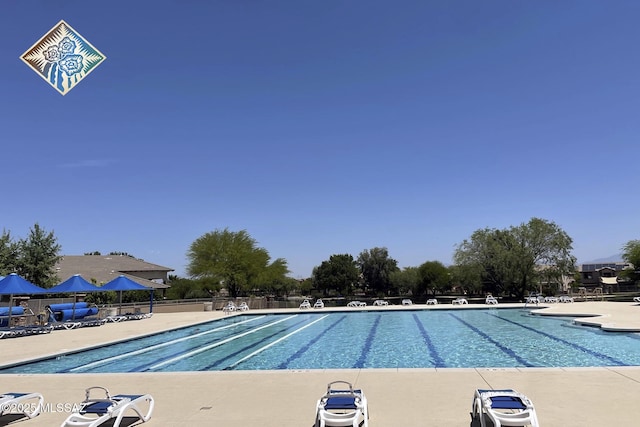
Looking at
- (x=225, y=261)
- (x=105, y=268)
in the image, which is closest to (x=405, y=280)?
Result: (x=225, y=261)

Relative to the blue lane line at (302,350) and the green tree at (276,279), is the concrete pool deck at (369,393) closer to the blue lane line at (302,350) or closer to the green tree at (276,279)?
the blue lane line at (302,350)

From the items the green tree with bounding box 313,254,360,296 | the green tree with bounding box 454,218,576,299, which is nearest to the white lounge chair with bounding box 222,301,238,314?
the green tree with bounding box 454,218,576,299

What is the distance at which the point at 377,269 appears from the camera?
266ft

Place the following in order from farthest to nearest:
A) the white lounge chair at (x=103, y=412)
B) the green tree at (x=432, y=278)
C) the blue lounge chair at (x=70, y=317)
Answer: the green tree at (x=432, y=278) < the blue lounge chair at (x=70, y=317) < the white lounge chair at (x=103, y=412)

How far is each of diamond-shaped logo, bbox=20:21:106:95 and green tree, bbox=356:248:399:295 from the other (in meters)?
73.0

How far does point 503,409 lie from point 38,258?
33406mm

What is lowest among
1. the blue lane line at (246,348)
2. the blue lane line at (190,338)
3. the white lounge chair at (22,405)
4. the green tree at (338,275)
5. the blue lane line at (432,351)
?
the blue lane line at (432,351)

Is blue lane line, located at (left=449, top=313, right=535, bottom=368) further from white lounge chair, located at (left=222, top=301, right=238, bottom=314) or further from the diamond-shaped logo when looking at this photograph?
white lounge chair, located at (left=222, top=301, right=238, bottom=314)

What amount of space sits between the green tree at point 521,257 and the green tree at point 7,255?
4411 centimetres

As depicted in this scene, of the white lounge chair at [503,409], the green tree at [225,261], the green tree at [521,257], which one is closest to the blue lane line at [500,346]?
the white lounge chair at [503,409]

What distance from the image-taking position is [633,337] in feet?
45.4

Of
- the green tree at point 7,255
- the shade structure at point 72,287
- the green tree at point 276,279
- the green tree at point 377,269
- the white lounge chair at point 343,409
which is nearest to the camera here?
the white lounge chair at point 343,409

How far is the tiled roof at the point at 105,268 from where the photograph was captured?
39250 millimetres

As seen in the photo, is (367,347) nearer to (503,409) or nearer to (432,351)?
(432,351)
